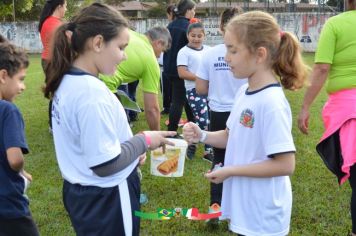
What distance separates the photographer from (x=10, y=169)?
233 cm

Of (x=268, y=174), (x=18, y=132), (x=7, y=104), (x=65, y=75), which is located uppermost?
(x=65, y=75)

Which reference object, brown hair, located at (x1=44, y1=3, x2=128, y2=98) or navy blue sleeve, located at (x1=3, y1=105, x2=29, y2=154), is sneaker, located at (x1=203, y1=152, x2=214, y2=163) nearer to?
navy blue sleeve, located at (x1=3, y1=105, x2=29, y2=154)

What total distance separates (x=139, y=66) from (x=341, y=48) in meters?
1.64

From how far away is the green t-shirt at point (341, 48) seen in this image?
10.1 ft

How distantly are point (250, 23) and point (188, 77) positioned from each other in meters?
3.37

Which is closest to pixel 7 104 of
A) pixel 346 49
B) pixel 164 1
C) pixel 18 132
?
pixel 18 132

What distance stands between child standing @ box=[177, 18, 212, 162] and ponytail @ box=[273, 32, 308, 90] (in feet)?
10.8

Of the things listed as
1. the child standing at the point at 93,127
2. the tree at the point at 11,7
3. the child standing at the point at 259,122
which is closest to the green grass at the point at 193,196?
the child standing at the point at 259,122

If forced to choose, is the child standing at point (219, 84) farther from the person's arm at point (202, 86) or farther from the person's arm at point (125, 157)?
the person's arm at point (125, 157)

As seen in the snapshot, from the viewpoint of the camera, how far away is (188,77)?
5.53 metres

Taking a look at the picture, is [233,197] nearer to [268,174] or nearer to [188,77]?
[268,174]

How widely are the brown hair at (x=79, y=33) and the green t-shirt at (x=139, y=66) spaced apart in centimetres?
186

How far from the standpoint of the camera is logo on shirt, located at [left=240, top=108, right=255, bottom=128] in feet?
6.98

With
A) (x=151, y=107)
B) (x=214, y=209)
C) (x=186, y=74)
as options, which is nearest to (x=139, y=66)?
(x=151, y=107)
